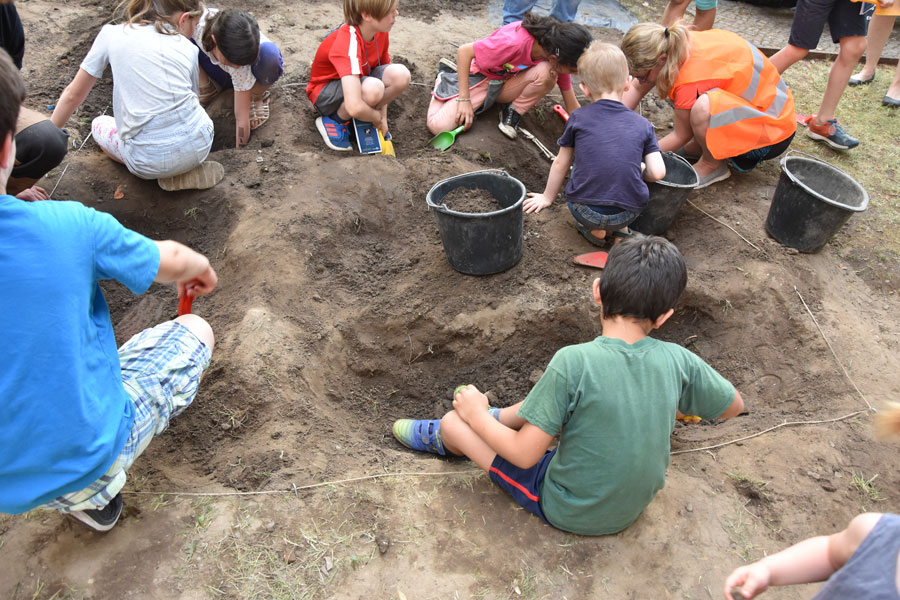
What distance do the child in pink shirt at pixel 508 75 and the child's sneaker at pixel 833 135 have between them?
1941 mm

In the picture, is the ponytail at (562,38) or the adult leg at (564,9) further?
the adult leg at (564,9)

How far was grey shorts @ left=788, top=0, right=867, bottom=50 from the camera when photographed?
14.5 ft

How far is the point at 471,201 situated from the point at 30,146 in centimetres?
250

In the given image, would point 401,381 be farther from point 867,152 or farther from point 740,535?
point 867,152

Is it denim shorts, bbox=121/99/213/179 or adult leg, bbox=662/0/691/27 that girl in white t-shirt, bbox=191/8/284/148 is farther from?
adult leg, bbox=662/0/691/27

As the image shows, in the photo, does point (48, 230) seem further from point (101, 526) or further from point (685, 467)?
point (685, 467)

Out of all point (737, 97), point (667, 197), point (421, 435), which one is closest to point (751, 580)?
point (421, 435)

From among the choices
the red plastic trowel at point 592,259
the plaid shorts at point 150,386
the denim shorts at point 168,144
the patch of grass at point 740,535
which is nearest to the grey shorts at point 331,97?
the denim shorts at point 168,144

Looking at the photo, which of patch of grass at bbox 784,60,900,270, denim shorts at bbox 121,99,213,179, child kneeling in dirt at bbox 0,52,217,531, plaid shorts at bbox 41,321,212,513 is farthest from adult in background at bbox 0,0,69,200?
patch of grass at bbox 784,60,900,270

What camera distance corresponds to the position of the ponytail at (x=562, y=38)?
13.2ft

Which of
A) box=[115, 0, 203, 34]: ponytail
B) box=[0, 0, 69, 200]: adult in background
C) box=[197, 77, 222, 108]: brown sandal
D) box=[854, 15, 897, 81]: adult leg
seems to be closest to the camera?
box=[0, 0, 69, 200]: adult in background

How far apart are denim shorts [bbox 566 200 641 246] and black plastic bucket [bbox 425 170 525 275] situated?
1.32ft

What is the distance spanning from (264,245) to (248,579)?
6.51ft

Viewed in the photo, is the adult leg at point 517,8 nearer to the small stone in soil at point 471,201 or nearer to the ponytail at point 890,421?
the small stone in soil at point 471,201
